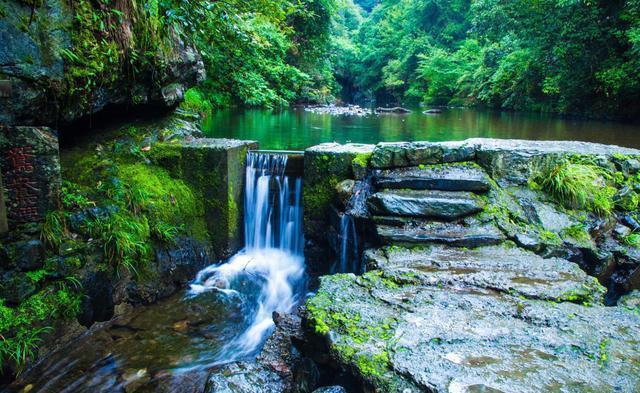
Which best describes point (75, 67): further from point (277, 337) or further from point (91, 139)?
point (277, 337)

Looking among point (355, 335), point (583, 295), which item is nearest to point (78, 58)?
point (355, 335)

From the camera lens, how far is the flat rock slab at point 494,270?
337 cm

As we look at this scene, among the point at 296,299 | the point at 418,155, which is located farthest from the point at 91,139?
the point at 418,155

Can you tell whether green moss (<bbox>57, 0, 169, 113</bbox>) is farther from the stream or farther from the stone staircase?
the stone staircase

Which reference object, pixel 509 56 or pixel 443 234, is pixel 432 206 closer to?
pixel 443 234

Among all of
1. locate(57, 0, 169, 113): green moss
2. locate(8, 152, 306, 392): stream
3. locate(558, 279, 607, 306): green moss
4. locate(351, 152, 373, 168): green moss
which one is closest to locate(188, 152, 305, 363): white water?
locate(8, 152, 306, 392): stream

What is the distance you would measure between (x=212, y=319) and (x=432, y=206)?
2.77 metres

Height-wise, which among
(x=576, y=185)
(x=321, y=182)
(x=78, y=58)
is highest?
(x=78, y=58)

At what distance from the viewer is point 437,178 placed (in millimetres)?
4910

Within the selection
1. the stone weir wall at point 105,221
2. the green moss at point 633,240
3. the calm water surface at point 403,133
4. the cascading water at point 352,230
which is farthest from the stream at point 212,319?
the calm water surface at point 403,133

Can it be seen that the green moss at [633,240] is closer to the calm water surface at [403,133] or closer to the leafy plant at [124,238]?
the leafy plant at [124,238]

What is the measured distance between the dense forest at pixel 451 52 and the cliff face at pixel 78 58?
0.75 m

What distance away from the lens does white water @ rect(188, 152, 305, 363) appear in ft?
17.9

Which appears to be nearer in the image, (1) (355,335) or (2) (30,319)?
(1) (355,335)
